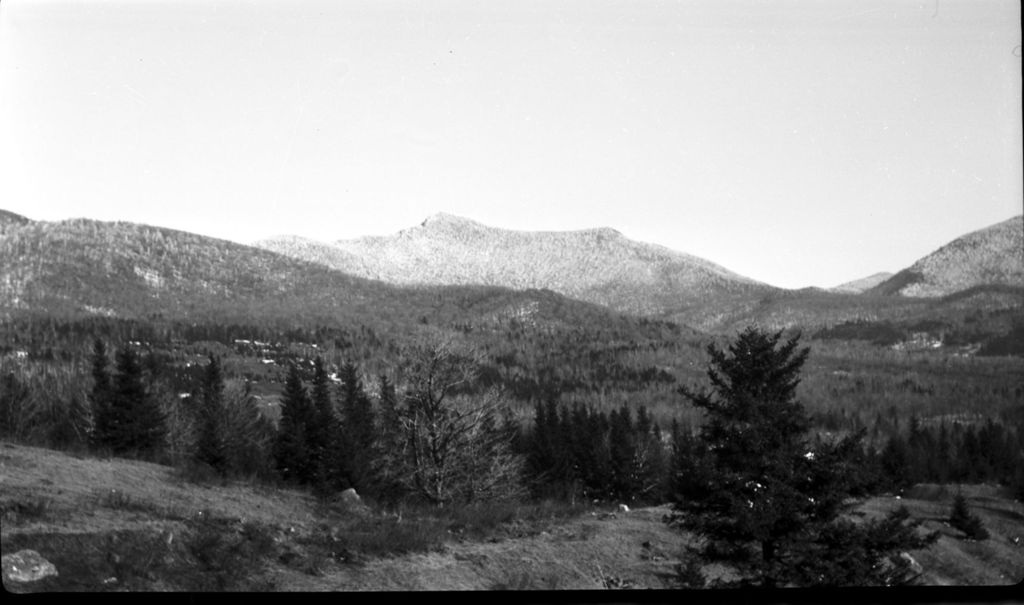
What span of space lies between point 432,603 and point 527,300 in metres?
10.6

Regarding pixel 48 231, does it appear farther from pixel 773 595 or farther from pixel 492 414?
pixel 773 595

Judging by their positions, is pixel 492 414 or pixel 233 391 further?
pixel 233 391

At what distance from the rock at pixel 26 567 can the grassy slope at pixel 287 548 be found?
7 cm

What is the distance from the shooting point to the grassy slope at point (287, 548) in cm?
494

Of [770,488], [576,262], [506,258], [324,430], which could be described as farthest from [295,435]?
[770,488]

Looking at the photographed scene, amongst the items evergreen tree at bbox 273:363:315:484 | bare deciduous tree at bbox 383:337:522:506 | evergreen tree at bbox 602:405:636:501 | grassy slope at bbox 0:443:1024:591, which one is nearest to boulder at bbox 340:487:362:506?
grassy slope at bbox 0:443:1024:591

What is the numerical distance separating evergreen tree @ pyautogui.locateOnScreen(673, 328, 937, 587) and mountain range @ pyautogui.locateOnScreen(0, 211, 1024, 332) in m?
2.14

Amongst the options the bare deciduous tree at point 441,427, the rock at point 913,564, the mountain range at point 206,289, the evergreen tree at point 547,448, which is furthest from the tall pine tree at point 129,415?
the rock at point 913,564

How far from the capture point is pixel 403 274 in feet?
45.9

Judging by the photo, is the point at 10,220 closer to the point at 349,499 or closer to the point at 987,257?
the point at 349,499

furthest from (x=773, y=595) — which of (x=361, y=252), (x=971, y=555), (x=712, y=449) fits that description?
(x=361, y=252)

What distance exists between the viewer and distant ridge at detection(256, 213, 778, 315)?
411 inches

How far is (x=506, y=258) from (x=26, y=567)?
8576 millimetres

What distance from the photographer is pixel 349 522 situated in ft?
23.0
